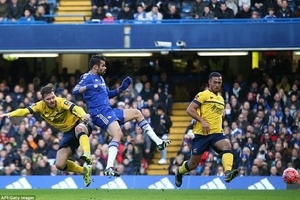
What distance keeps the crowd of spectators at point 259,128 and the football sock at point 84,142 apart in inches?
336

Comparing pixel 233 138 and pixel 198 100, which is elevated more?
pixel 198 100

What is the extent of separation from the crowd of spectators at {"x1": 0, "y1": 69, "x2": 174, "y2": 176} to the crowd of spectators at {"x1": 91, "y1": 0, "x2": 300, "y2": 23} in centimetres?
181

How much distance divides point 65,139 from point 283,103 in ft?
35.4

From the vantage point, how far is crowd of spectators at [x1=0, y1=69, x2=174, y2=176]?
29.7 m

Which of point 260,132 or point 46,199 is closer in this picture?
point 46,199

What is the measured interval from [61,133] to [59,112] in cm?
1019

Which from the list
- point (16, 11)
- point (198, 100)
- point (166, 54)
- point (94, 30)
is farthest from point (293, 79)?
point (198, 100)

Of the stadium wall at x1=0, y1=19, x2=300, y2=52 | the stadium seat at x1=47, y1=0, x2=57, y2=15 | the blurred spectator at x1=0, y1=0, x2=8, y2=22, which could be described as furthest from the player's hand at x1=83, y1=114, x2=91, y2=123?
the stadium seat at x1=47, y1=0, x2=57, y2=15

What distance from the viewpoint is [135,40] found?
3203cm

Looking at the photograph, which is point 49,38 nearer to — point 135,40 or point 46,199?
point 135,40

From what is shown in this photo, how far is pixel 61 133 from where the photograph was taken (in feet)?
101

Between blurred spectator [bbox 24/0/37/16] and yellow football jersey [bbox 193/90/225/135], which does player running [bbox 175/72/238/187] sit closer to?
yellow football jersey [bbox 193/90/225/135]

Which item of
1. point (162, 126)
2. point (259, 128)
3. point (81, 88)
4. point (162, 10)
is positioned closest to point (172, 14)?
point (162, 10)

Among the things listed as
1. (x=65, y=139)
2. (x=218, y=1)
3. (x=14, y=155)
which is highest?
(x=218, y=1)
